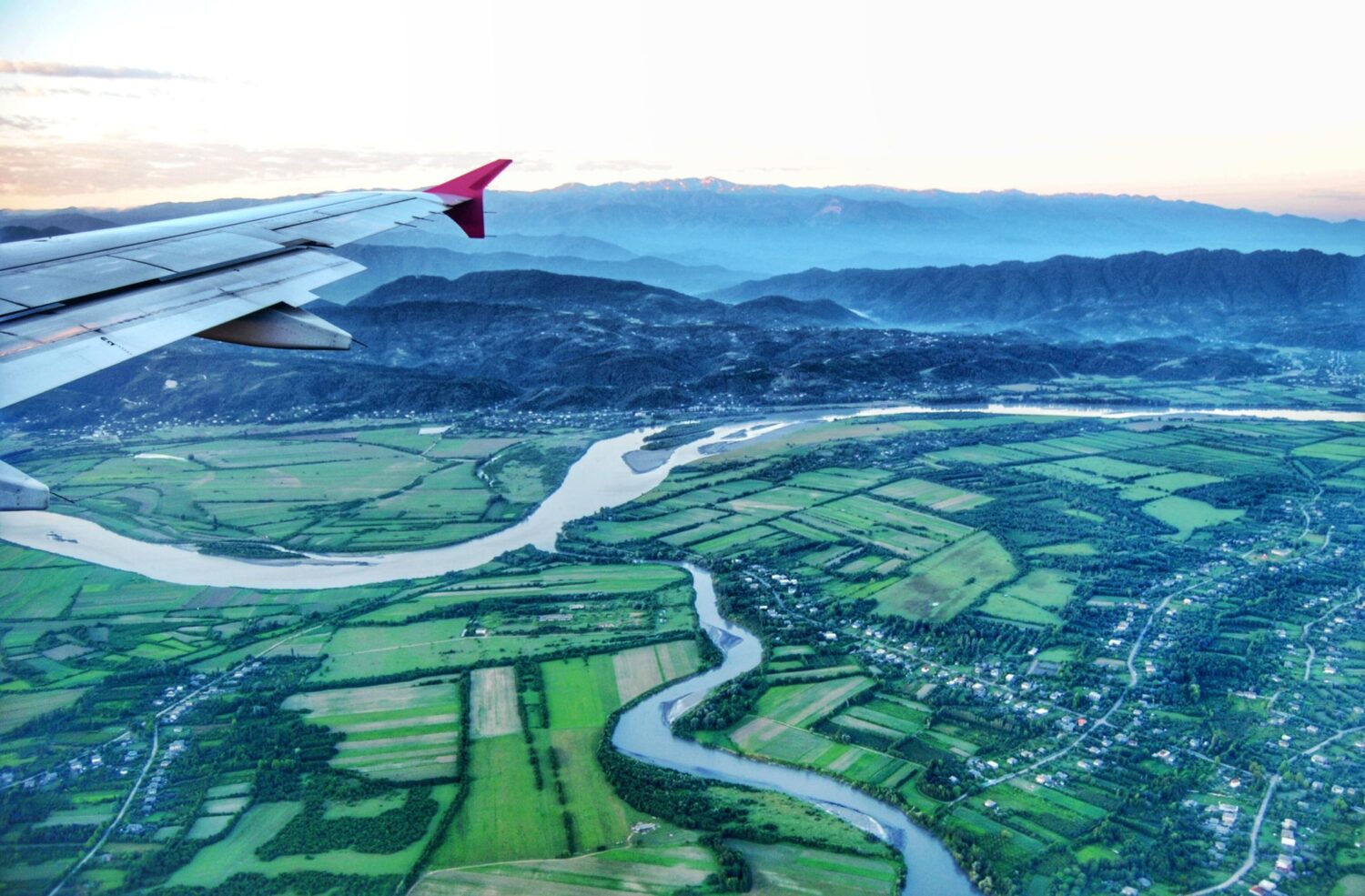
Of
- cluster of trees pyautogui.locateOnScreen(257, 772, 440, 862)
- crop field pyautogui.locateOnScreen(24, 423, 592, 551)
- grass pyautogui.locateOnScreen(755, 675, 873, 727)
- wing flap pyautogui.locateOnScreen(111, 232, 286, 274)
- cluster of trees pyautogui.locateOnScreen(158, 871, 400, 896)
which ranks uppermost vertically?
wing flap pyautogui.locateOnScreen(111, 232, 286, 274)

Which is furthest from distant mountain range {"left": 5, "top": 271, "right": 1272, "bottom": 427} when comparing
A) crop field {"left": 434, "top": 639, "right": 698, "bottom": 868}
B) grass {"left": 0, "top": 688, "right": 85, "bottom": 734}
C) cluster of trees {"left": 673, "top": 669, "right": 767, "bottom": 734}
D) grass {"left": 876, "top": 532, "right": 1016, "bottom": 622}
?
cluster of trees {"left": 673, "top": 669, "right": 767, "bottom": 734}

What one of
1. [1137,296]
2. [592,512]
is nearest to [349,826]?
[592,512]

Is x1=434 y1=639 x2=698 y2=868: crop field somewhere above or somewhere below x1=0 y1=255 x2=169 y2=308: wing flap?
below

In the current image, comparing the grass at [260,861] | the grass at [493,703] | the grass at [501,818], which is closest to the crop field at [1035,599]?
the grass at [493,703]

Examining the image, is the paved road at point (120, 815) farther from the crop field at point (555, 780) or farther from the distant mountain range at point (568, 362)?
the distant mountain range at point (568, 362)

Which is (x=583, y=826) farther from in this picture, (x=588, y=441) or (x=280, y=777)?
(x=588, y=441)

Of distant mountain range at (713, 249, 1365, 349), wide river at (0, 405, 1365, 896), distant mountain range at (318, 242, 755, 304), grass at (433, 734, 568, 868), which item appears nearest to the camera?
grass at (433, 734, 568, 868)

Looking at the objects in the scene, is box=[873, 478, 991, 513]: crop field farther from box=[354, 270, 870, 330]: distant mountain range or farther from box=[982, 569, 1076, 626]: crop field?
box=[354, 270, 870, 330]: distant mountain range
